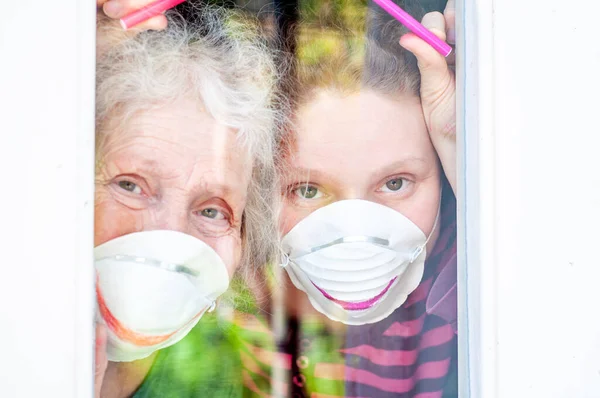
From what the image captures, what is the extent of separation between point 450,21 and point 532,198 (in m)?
0.34

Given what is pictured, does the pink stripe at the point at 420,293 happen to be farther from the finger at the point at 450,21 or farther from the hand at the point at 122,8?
the hand at the point at 122,8

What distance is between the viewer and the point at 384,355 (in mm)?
1251

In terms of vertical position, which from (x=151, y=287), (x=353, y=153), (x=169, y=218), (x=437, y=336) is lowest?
(x=437, y=336)

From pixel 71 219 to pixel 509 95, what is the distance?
0.73 m

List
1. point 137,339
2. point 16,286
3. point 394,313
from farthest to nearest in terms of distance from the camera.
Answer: point 394,313, point 137,339, point 16,286

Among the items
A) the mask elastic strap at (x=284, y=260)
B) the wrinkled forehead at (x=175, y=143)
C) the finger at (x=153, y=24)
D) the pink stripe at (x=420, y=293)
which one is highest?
the finger at (x=153, y=24)

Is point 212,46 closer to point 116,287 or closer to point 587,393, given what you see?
point 116,287

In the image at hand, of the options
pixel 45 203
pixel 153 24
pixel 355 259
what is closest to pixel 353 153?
pixel 355 259

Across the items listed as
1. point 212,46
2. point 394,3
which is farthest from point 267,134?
point 394,3

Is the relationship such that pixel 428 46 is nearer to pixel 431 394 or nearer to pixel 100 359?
pixel 431 394

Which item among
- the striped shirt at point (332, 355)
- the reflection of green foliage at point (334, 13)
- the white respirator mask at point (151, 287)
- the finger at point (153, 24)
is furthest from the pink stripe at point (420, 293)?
the finger at point (153, 24)

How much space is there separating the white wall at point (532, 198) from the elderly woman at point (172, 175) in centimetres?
37

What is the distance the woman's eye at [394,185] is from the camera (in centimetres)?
121

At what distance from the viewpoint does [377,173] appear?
1.20 meters
